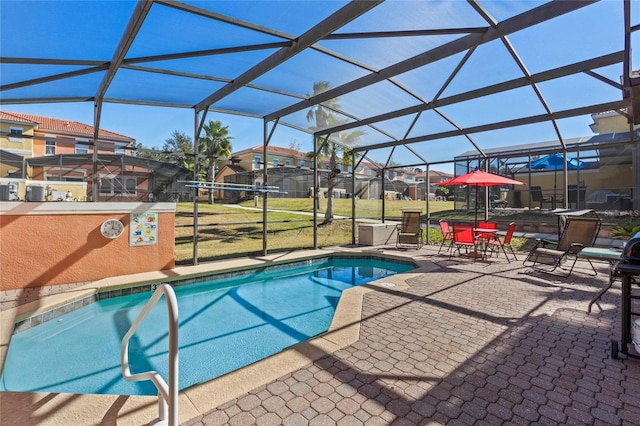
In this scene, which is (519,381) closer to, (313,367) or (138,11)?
(313,367)

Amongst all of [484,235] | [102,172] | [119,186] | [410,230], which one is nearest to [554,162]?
[484,235]

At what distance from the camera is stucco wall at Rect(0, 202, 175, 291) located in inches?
203

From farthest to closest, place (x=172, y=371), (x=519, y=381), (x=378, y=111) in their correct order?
(x=378, y=111)
(x=519, y=381)
(x=172, y=371)

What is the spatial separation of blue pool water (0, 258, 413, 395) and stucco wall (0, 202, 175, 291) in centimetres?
91

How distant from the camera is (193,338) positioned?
4355 mm

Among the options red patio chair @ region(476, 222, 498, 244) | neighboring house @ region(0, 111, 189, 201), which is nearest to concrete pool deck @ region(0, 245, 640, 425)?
red patio chair @ region(476, 222, 498, 244)

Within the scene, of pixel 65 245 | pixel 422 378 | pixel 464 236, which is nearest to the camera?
pixel 422 378

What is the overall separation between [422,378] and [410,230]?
7.69m

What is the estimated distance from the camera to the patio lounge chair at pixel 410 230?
32.0 feet

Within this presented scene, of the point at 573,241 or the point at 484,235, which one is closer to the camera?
the point at 573,241

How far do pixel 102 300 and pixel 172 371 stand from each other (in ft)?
15.5

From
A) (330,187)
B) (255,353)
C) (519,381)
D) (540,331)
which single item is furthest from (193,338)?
(330,187)

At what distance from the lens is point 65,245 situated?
559 cm

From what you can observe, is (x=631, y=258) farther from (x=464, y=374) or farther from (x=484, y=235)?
(x=484, y=235)
